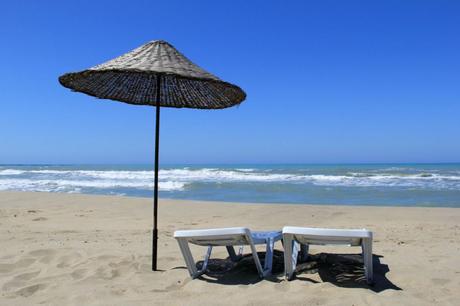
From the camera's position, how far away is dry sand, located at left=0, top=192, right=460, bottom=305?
12.0 ft

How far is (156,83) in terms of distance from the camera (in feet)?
18.5

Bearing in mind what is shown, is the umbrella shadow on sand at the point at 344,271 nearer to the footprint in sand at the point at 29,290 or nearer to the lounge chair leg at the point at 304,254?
the lounge chair leg at the point at 304,254

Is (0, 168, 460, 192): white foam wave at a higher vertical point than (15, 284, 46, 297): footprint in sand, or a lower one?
higher

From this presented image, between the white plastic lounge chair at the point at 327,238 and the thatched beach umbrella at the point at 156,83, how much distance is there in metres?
1.56

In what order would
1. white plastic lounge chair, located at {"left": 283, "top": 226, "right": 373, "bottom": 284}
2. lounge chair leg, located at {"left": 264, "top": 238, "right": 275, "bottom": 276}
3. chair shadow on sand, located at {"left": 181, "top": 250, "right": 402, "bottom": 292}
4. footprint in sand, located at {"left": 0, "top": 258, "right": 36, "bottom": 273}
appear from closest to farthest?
1. white plastic lounge chair, located at {"left": 283, "top": 226, "right": 373, "bottom": 284}
2. chair shadow on sand, located at {"left": 181, "top": 250, "right": 402, "bottom": 292}
3. lounge chair leg, located at {"left": 264, "top": 238, "right": 275, "bottom": 276}
4. footprint in sand, located at {"left": 0, "top": 258, "right": 36, "bottom": 273}

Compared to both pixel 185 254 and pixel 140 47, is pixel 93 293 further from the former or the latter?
pixel 140 47

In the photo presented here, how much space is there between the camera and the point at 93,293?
386 cm

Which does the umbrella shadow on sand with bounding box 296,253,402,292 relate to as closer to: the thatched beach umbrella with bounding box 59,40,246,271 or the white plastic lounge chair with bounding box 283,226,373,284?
the white plastic lounge chair with bounding box 283,226,373,284

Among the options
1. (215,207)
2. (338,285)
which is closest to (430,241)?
(338,285)

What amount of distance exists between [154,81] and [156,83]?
129mm

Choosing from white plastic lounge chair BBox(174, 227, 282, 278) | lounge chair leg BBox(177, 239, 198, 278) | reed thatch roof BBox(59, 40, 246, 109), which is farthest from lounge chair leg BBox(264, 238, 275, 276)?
reed thatch roof BBox(59, 40, 246, 109)

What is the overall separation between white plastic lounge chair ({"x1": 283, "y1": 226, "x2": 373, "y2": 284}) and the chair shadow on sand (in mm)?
160

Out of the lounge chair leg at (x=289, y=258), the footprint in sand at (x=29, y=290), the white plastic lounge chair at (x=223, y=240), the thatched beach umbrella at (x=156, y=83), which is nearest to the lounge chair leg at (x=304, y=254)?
the white plastic lounge chair at (x=223, y=240)

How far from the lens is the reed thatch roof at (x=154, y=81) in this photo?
4.29 m
